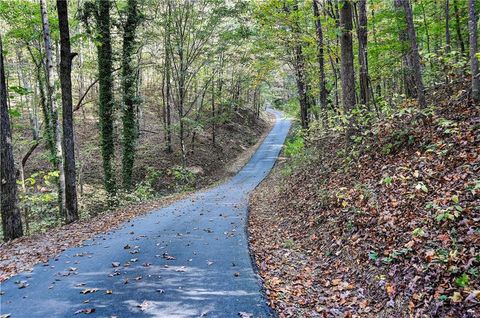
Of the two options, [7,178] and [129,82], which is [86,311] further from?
[129,82]

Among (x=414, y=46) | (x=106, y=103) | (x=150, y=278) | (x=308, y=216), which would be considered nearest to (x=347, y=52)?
(x=414, y=46)

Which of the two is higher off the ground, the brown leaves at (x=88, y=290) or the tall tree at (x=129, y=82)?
the tall tree at (x=129, y=82)

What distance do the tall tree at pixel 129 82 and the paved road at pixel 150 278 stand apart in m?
9.94

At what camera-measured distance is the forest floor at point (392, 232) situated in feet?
14.5

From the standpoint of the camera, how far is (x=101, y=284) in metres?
5.66

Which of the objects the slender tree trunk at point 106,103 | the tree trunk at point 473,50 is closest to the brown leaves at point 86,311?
the tree trunk at point 473,50

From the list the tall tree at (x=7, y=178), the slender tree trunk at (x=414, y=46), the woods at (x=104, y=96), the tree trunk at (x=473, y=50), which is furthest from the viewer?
the woods at (x=104, y=96)

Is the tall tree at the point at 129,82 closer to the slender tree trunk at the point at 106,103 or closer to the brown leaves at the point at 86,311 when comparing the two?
the slender tree trunk at the point at 106,103

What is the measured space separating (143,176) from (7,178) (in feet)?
47.5

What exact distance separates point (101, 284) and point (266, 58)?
722 inches

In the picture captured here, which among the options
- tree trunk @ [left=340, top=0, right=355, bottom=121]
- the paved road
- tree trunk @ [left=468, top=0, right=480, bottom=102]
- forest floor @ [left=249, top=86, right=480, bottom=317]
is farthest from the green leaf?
tree trunk @ [left=340, top=0, right=355, bottom=121]

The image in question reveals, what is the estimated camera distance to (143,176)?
24375 millimetres

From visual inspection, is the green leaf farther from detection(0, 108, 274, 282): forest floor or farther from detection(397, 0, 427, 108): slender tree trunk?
detection(0, 108, 274, 282): forest floor

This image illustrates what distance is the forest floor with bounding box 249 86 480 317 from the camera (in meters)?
4.41
